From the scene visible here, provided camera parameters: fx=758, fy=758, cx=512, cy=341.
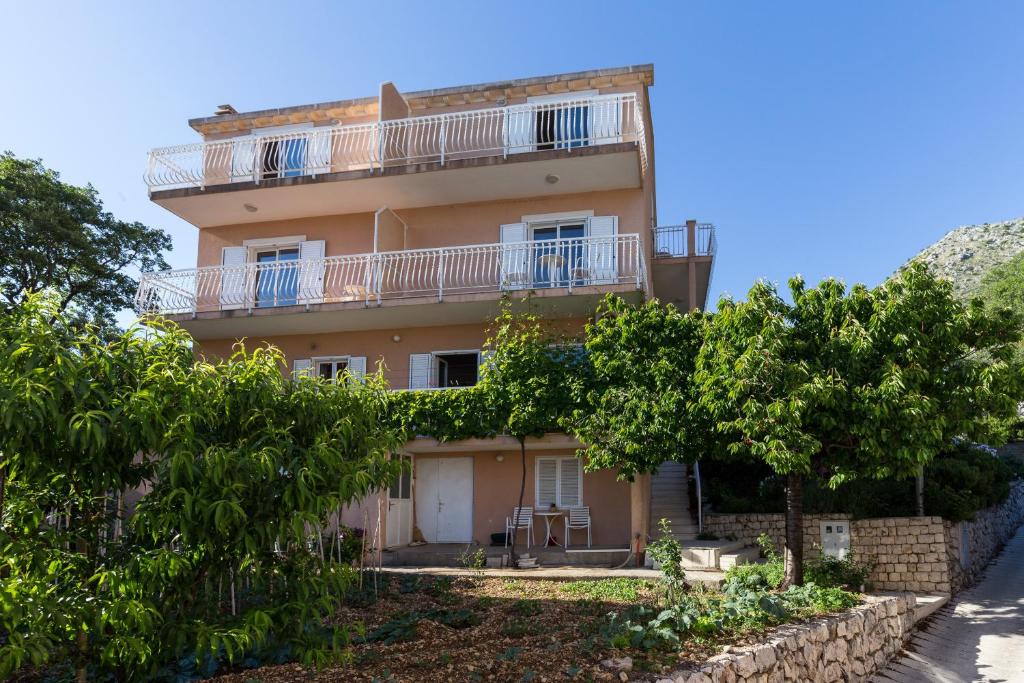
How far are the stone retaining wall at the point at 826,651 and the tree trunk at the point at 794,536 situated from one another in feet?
3.32

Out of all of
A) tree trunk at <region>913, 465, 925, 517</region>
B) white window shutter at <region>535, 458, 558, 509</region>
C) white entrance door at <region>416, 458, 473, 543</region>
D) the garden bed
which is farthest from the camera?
white entrance door at <region>416, 458, 473, 543</region>

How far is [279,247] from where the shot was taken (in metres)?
18.3

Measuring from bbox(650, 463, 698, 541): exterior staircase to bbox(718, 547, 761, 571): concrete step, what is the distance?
1.14 meters

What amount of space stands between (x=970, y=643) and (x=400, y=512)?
34.0ft

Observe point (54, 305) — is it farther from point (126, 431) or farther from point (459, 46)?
point (459, 46)

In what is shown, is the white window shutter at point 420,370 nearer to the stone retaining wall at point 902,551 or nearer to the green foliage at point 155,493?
the stone retaining wall at point 902,551

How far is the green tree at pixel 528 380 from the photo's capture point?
13781 mm

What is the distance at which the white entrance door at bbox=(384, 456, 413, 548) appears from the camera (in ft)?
51.1

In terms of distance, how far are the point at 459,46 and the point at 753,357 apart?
7477 millimetres

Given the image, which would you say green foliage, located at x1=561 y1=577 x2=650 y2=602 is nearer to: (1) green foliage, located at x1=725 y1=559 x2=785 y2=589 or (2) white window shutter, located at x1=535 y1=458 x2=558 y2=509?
(1) green foliage, located at x1=725 y1=559 x2=785 y2=589

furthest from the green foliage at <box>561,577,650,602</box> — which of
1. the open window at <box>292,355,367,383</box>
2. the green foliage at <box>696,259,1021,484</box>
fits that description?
the open window at <box>292,355,367,383</box>

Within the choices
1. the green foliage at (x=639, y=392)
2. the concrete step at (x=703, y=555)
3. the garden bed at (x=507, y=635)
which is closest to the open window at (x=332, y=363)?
the green foliage at (x=639, y=392)

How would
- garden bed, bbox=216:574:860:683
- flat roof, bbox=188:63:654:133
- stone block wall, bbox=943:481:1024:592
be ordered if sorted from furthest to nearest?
flat roof, bbox=188:63:654:133 → stone block wall, bbox=943:481:1024:592 → garden bed, bbox=216:574:860:683

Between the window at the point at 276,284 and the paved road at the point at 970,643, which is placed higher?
the window at the point at 276,284
